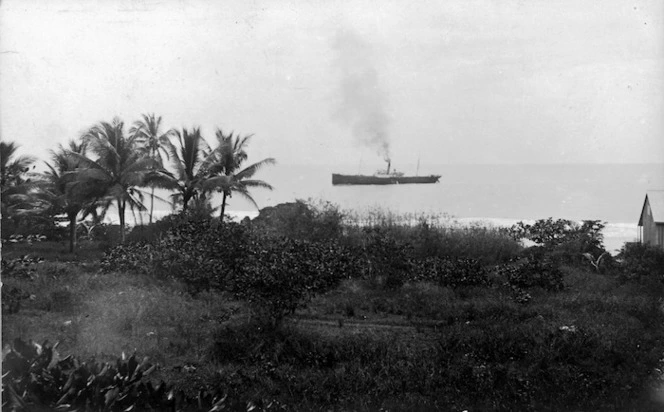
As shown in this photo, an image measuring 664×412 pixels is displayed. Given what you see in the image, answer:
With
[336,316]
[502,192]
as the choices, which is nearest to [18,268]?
[336,316]

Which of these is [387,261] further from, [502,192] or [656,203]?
[656,203]

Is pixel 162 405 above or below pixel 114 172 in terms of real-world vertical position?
below

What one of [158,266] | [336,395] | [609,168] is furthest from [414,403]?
[158,266]

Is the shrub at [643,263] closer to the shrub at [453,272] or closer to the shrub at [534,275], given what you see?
the shrub at [534,275]

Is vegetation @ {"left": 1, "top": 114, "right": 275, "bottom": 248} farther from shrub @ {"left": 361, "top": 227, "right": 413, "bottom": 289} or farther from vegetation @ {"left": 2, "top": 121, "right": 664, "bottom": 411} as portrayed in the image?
shrub @ {"left": 361, "top": 227, "right": 413, "bottom": 289}

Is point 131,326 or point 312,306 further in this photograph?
point 312,306

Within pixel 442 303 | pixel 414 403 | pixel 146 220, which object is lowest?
pixel 414 403

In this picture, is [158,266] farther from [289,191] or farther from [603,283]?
[603,283]
